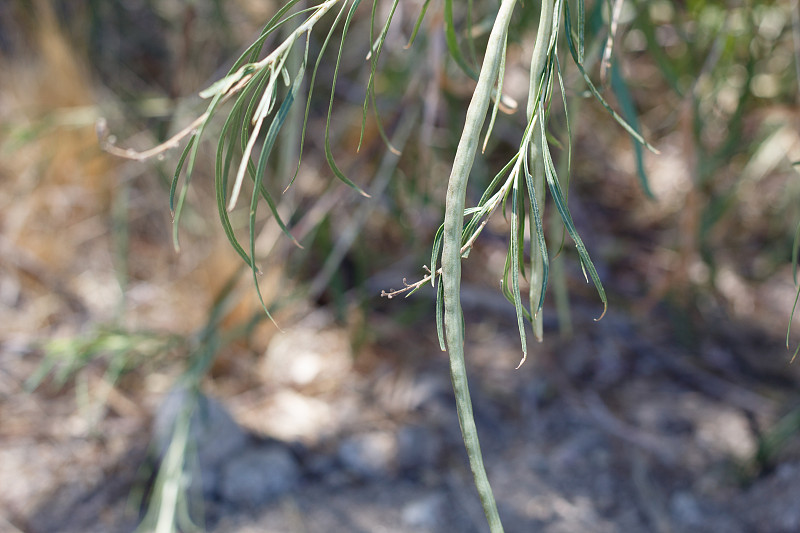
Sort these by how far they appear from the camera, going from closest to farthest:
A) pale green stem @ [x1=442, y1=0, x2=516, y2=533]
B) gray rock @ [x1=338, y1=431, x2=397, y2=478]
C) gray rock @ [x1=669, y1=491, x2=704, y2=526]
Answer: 1. pale green stem @ [x1=442, y1=0, x2=516, y2=533]
2. gray rock @ [x1=669, y1=491, x2=704, y2=526]
3. gray rock @ [x1=338, y1=431, x2=397, y2=478]

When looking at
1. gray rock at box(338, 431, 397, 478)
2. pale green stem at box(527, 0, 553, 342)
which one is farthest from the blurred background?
pale green stem at box(527, 0, 553, 342)

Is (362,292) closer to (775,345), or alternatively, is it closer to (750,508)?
(750,508)

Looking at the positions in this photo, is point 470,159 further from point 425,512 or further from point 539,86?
point 425,512

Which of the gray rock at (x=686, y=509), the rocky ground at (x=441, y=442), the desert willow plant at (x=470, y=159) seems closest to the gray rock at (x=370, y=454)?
the rocky ground at (x=441, y=442)

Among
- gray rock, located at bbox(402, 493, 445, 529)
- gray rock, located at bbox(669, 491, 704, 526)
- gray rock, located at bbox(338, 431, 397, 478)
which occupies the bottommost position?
gray rock, located at bbox(338, 431, 397, 478)

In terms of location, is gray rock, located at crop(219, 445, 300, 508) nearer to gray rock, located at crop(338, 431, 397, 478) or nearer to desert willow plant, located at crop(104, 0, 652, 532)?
gray rock, located at crop(338, 431, 397, 478)

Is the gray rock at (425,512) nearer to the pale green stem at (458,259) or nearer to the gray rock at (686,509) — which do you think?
the gray rock at (686,509)

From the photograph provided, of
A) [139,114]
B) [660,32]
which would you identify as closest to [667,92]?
[660,32]

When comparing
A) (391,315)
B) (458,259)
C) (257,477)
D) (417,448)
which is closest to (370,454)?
(417,448)
